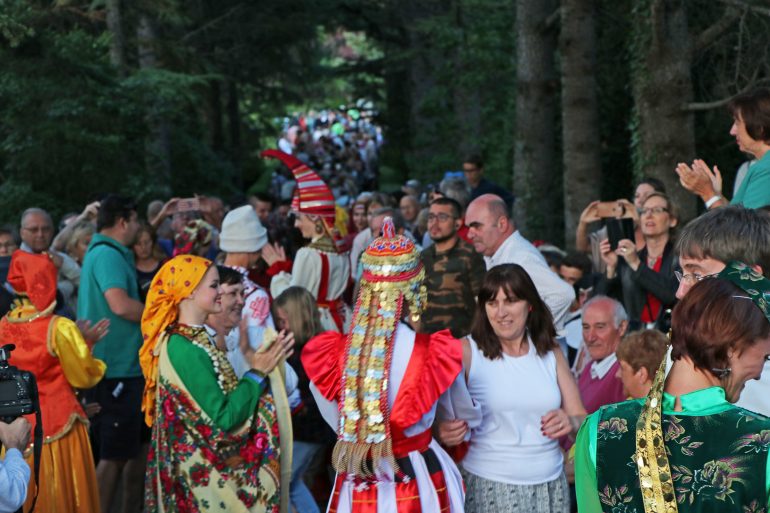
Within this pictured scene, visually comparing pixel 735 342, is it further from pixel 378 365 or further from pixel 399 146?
pixel 399 146

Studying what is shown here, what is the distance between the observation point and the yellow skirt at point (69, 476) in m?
6.05

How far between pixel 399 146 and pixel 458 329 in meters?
25.1

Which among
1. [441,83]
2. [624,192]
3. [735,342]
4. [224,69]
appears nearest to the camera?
[735,342]

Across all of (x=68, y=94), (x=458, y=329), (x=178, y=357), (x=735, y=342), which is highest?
(x=68, y=94)

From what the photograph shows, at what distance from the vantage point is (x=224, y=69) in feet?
83.6

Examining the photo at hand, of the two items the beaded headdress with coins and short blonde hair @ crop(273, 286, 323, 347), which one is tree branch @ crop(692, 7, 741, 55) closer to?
short blonde hair @ crop(273, 286, 323, 347)

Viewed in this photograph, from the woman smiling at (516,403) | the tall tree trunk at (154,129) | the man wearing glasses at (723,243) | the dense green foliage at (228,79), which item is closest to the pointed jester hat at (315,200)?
the dense green foliage at (228,79)

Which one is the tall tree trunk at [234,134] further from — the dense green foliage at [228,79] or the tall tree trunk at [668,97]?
the tall tree trunk at [668,97]

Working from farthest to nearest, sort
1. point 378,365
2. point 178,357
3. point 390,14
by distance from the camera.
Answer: point 390,14, point 178,357, point 378,365

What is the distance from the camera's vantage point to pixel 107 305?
7.33m

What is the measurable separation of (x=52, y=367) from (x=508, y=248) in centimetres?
308

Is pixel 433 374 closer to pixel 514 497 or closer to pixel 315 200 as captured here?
pixel 514 497

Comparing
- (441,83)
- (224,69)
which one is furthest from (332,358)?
(224,69)

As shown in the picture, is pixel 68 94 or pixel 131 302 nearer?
pixel 131 302
